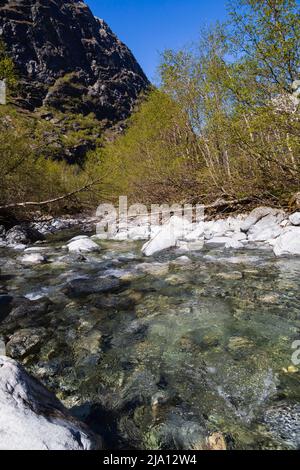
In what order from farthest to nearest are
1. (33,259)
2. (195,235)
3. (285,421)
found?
1. (195,235)
2. (33,259)
3. (285,421)

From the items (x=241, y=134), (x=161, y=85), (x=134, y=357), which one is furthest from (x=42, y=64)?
(x=134, y=357)

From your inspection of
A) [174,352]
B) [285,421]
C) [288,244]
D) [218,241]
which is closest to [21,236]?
[218,241]

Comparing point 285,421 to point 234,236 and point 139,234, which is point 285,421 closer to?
point 234,236

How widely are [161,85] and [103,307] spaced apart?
1447 centimetres

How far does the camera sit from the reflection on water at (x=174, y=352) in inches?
88.2

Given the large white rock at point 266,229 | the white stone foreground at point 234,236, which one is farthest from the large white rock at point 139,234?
the large white rock at point 266,229

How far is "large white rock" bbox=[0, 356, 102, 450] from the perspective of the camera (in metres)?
1.59

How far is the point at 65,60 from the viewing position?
101 m

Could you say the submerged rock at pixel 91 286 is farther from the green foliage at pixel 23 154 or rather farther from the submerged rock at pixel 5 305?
the green foliage at pixel 23 154

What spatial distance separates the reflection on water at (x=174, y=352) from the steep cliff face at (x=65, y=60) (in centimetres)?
8749

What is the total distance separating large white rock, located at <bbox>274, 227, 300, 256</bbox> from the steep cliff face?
86.8 meters

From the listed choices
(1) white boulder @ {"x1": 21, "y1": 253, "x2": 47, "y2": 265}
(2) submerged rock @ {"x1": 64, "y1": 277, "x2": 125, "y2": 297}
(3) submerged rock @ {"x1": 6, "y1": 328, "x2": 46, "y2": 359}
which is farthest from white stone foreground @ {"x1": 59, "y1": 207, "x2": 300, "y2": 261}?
(3) submerged rock @ {"x1": 6, "y1": 328, "x2": 46, "y2": 359}

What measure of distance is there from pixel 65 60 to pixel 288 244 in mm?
115315

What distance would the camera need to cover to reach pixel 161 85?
15.9m
